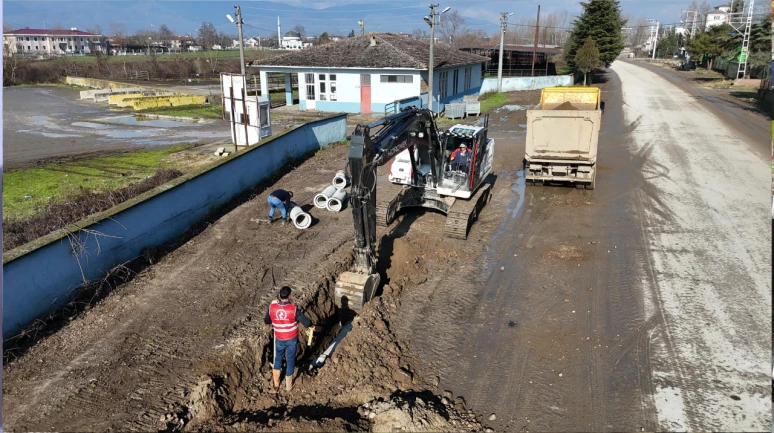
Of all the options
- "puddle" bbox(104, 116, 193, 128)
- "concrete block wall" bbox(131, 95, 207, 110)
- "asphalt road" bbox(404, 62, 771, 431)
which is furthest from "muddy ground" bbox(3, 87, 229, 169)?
"asphalt road" bbox(404, 62, 771, 431)

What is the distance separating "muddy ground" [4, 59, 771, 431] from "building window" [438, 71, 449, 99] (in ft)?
72.6

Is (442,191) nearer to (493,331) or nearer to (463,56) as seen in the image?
(493,331)

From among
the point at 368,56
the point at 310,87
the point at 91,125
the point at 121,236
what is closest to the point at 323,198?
the point at 121,236

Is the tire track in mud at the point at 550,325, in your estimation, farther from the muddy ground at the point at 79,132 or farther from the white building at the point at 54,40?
the white building at the point at 54,40

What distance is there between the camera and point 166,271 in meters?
11.0

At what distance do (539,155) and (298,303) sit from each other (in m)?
9.82

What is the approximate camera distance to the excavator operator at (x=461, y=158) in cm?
1340

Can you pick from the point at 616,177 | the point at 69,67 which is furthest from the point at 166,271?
the point at 69,67

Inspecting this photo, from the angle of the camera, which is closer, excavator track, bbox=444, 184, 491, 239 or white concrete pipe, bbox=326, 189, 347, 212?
excavator track, bbox=444, 184, 491, 239

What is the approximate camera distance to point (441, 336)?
8.83m

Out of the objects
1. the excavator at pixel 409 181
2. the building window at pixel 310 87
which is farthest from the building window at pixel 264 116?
the building window at pixel 310 87

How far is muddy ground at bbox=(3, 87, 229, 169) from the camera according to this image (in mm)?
21922

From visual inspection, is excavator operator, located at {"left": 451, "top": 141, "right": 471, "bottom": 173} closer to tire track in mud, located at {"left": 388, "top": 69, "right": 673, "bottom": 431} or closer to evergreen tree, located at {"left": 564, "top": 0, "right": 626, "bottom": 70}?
tire track in mud, located at {"left": 388, "top": 69, "right": 673, "bottom": 431}

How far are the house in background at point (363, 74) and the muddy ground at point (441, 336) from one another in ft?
64.0
